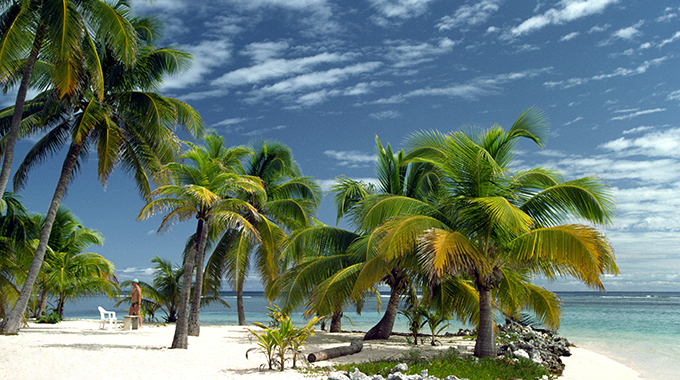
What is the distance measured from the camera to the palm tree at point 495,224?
27.6 ft

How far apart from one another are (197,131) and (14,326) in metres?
7.13

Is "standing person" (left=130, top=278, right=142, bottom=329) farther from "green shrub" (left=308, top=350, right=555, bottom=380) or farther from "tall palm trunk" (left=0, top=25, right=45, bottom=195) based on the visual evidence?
"green shrub" (left=308, top=350, right=555, bottom=380)

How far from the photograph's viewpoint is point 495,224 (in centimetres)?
928

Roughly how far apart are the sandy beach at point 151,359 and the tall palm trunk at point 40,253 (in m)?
→ 0.44

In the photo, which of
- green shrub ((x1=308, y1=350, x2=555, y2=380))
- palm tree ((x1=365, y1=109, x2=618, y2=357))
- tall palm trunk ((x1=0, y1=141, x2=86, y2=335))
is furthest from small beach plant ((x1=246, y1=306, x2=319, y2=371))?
tall palm trunk ((x1=0, y1=141, x2=86, y2=335))

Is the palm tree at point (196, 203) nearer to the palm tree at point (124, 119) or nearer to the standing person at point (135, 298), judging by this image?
the palm tree at point (124, 119)

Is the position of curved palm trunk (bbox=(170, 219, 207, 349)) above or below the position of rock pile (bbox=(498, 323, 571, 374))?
above

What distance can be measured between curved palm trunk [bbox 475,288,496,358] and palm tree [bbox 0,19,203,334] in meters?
9.71

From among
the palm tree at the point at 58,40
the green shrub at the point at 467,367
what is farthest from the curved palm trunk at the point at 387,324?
the palm tree at the point at 58,40

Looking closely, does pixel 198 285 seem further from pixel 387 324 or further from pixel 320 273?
pixel 387 324

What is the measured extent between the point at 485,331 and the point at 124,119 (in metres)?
12.0

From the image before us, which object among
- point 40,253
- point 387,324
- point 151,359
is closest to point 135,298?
point 40,253

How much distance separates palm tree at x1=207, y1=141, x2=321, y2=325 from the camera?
50.3ft

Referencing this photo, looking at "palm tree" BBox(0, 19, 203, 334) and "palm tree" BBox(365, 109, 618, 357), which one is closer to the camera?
"palm tree" BBox(365, 109, 618, 357)
